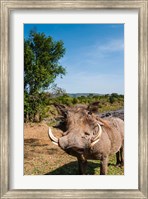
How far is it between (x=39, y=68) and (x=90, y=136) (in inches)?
27.6

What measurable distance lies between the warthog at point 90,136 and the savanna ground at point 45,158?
0.06 m

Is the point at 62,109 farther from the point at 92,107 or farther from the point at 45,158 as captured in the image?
the point at 45,158

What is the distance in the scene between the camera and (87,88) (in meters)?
2.85

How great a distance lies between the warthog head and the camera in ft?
8.57

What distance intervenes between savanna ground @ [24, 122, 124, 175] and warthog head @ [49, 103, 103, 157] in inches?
5.5

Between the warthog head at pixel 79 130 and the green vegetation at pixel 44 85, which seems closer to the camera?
the warthog head at pixel 79 130

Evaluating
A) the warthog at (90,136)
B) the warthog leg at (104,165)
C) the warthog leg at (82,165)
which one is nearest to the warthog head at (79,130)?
the warthog at (90,136)

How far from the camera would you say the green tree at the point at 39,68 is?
9.22 ft

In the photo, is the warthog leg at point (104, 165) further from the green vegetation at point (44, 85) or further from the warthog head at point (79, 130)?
the green vegetation at point (44, 85)

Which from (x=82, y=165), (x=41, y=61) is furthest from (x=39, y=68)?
(x=82, y=165)

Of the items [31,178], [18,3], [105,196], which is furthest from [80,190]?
[18,3]

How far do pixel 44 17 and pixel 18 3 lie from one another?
0.22 metres

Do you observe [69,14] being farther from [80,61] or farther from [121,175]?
[121,175]

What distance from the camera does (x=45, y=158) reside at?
289 cm
